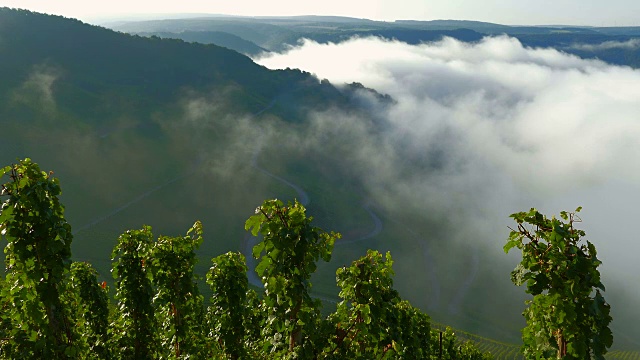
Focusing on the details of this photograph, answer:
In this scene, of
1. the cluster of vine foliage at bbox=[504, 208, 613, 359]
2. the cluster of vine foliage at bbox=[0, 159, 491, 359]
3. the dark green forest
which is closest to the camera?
the cluster of vine foliage at bbox=[504, 208, 613, 359]

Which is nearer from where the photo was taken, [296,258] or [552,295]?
[552,295]

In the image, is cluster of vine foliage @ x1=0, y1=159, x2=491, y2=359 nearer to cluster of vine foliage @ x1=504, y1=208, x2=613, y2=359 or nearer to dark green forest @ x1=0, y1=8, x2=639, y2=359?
dark green forest @ x1=0, y1=8, x2=639, y2=359

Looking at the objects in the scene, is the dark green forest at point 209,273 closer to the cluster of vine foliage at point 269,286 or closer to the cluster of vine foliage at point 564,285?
the cluster of vine foliage at point 269,286

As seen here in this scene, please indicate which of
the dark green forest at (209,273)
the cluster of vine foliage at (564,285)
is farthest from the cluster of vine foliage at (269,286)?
the cluster of vine foliage at (564,285)

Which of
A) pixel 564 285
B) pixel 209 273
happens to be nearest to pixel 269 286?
pixel 564 285

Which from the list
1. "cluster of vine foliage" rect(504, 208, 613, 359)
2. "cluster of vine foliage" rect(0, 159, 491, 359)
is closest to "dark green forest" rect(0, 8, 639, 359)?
"cluster of vine foliage" rect(0, 159, 491, 359)

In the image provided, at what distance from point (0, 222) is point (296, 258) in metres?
9.46

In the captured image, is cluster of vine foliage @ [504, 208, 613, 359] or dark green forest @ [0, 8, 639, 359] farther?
dark green forest @ [0, 8, 639, 359]

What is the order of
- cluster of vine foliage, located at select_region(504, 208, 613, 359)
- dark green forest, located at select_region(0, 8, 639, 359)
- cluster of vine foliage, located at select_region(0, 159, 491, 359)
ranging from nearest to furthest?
cluster of vine foliage, located at select_region(504, 208, 613, 359) < cluster of vine foliage, located at select_region(0, 159, 491, 359) < dark green forest, located at select_region(0, 8, 639, 359)

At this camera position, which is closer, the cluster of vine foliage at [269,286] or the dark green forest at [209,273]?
the cluster of vine foliage at [269,286]

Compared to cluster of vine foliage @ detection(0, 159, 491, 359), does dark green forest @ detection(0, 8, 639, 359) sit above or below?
below

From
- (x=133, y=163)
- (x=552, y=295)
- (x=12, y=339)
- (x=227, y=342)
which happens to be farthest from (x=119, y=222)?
(x=552, y=295)

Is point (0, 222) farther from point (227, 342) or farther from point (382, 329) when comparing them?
point (227, 342)

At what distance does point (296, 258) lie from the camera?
16.5 metres
